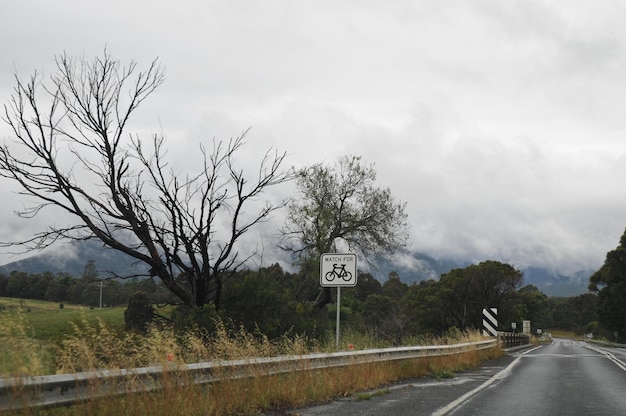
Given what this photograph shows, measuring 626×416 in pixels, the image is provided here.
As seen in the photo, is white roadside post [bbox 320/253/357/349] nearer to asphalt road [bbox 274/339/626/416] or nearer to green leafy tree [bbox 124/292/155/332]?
asphalt road [bbox 274/339/626/416]

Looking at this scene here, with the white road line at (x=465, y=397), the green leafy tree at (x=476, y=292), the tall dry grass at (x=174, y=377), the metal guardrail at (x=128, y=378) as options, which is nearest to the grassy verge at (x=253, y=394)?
the tall dry grass at (x=174, y=377)

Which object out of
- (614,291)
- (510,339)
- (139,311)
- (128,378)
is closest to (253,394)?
(128,378)

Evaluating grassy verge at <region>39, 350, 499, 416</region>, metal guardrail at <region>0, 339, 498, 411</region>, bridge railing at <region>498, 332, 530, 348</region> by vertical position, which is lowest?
bridge railing at <region>498, 332, 530, 348</region>

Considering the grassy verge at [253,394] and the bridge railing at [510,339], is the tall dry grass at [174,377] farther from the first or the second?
the bridge railing at [510,339]

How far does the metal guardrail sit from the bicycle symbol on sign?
2754 mm

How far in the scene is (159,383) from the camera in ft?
24.0

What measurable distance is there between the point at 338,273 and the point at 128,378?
857 centimetres

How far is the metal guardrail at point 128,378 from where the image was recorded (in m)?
5.39

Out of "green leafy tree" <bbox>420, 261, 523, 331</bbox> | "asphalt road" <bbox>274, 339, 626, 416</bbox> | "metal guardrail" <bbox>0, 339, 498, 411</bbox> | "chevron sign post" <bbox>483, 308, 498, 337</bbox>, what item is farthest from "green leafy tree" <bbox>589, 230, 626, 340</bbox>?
"metal guardrail" <bbox>0, 339, 498, 411</bbox>

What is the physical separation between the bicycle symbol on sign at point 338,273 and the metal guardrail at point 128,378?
2.75m

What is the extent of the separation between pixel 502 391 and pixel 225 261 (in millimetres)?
10438

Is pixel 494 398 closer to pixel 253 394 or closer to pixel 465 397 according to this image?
pixel 465 397

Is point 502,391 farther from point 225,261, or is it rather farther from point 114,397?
point 225,261

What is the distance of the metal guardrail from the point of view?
17.7 ft
